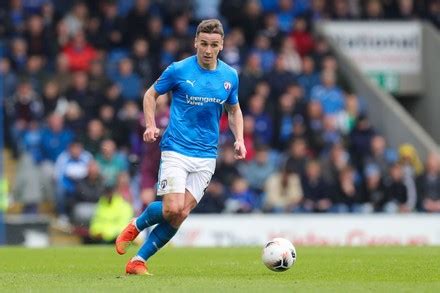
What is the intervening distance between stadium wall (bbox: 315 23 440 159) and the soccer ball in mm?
14277

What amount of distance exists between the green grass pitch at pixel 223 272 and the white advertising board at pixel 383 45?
41.4 feet

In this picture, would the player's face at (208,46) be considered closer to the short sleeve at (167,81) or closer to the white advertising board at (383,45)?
the short sleeve at (167,81)

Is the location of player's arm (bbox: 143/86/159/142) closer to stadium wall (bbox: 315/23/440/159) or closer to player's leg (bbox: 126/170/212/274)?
player's leg (bbox: 126/170/212/274)

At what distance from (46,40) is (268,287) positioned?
15.1 meters

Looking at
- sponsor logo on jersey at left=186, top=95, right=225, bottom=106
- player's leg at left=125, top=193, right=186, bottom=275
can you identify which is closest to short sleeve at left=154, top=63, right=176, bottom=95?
sponsor logo on jersey at left=186, top=95, right=225, bottom=106

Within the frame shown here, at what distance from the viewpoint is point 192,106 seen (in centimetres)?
1156

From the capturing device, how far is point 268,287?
10062 millimetres

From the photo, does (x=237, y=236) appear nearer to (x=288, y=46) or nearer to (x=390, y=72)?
(x=288, y=46)

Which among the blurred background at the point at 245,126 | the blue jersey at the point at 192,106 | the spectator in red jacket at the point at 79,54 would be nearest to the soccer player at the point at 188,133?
the blue jersey at the point at 192,106

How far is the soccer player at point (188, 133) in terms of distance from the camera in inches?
450

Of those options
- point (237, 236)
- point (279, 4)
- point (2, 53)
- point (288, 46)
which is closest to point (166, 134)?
point (237, 236)

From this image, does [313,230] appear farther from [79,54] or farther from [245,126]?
[79,54]

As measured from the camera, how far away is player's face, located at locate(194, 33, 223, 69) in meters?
11.4

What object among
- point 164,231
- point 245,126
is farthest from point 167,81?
point 245,126
